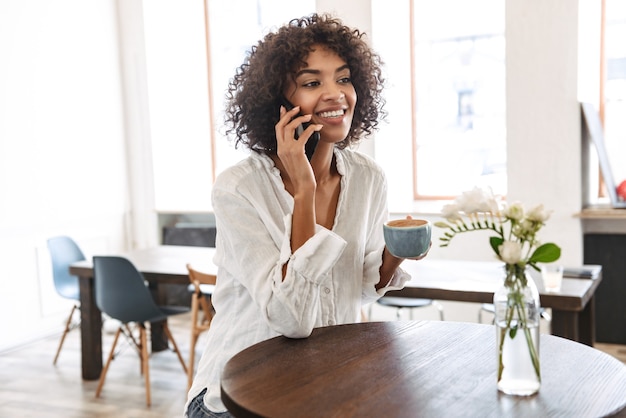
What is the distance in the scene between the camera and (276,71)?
1656mm

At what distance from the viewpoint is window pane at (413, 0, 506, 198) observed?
4844mm

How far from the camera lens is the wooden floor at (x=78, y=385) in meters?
3.54

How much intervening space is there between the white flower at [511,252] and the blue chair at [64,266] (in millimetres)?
3475

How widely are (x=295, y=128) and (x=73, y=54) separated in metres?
4.12

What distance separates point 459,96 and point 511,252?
13.0 ft

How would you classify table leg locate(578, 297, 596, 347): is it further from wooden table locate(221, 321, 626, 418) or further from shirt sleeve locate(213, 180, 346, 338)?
shirt sleeve locate(213, 180, 346, 338)

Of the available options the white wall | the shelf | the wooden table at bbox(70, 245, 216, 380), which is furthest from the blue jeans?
the white wall

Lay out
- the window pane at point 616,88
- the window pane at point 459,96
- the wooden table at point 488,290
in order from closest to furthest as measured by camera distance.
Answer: the wooden table at point 488,290 < the window pane at point 616,88 < the window pane at point 459,96

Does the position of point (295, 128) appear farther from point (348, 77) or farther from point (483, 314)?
point (483, 314)

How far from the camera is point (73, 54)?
17.2 feet

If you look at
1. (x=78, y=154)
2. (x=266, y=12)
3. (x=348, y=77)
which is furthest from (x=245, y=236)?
(x=266, y=12)

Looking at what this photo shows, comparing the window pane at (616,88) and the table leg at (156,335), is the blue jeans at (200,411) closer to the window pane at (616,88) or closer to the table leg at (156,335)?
the table leg at (156,335)


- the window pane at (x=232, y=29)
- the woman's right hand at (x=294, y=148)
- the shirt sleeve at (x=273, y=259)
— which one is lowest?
the shirt sleeve at (x=273, y=259)

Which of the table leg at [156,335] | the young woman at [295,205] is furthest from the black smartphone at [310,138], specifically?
the table leg at [156,335]
